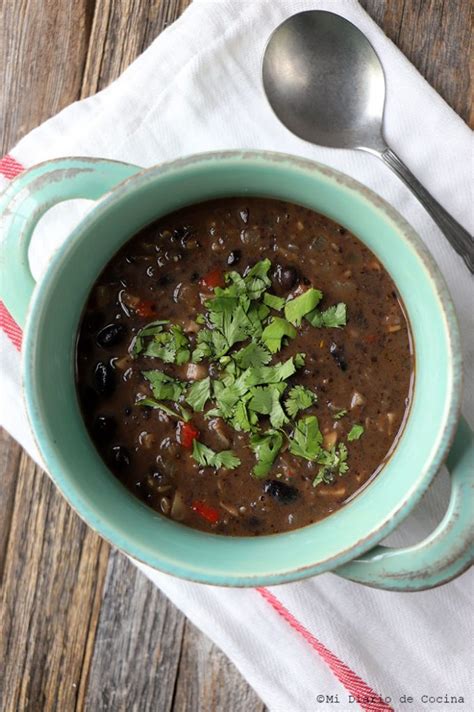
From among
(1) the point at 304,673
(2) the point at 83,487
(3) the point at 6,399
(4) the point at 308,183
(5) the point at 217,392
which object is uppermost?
(4) the point at 308,183

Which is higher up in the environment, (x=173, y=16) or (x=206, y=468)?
(x=173, y=16)

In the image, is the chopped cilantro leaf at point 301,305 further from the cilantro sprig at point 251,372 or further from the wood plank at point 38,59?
the wood plank at point 38,59

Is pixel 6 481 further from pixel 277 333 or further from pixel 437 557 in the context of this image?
pixel 437 557

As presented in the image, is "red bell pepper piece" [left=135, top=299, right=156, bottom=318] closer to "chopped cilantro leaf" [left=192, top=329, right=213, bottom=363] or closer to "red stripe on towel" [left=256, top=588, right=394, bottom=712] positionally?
"chopped cilantro leaf" [left=192, top=329, right=213, bottom=363]

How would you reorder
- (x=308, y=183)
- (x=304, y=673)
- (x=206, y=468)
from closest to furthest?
(x=308, y=183)
(x=206, y=468)
(x=304, y=673)

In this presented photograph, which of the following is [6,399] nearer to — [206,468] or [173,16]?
[206,468]

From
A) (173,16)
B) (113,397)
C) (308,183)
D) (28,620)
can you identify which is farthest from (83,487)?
(173,16)

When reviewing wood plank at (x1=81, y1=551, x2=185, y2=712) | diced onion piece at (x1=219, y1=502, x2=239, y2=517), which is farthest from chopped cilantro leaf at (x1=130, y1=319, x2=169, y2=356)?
wood plank at (x1=81, y1=551, x2=185, y2=712)
